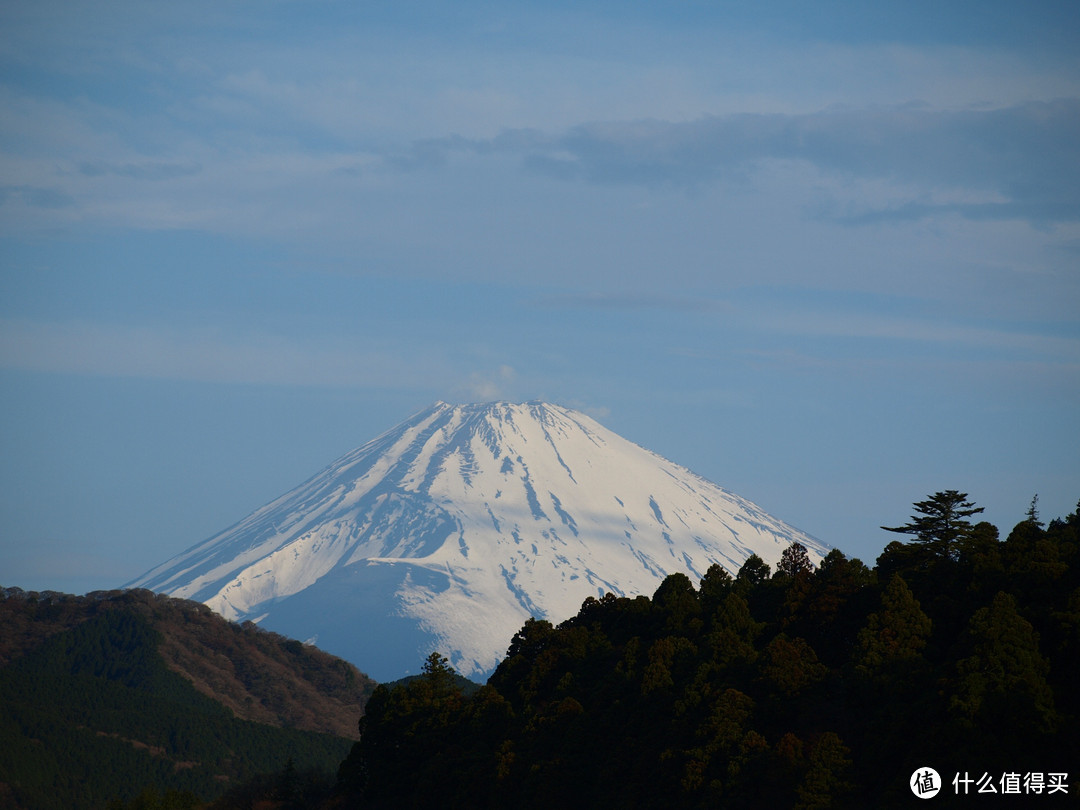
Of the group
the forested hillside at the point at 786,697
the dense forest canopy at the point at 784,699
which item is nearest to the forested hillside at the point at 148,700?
the dense forest canopy at the point at 784,699

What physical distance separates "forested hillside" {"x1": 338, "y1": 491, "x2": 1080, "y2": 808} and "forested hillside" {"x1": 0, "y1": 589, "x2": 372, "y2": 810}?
21.7m

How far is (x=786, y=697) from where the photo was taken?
48812mm

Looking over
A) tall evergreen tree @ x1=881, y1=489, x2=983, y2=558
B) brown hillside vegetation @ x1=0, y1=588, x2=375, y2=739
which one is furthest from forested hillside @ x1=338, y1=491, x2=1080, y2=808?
brown hillside vegetation @ x1=0, y1=588, x2=375, y2=739

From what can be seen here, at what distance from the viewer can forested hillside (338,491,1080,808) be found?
133 ft

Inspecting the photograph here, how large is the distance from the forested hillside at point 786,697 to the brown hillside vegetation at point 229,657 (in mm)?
88262

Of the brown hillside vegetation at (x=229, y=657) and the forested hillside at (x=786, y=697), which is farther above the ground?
the brown hillside vegetation at (x=229, y=657)

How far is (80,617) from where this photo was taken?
164750mm

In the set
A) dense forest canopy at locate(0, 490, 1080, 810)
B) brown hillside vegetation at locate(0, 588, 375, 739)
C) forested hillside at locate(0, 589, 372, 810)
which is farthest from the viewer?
brown hillside vegetation at locate(0, 588, 375, 739)

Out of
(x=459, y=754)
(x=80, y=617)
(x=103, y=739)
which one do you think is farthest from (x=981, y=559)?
(x=80, y=617)

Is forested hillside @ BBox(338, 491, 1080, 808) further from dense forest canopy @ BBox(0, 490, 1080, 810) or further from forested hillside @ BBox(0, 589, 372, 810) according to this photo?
forested hillside @ BBox(0, 589, 372, 810)

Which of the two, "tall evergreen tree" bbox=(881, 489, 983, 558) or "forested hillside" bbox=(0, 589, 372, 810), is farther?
"forested hillside" bbox=(0, 589, 372, 810)

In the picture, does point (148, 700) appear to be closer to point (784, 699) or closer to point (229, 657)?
point (229, 657)

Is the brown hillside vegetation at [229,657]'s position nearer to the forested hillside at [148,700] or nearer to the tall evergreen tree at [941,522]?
the forested hillside at [148,700]

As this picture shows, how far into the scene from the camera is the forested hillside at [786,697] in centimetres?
4044
